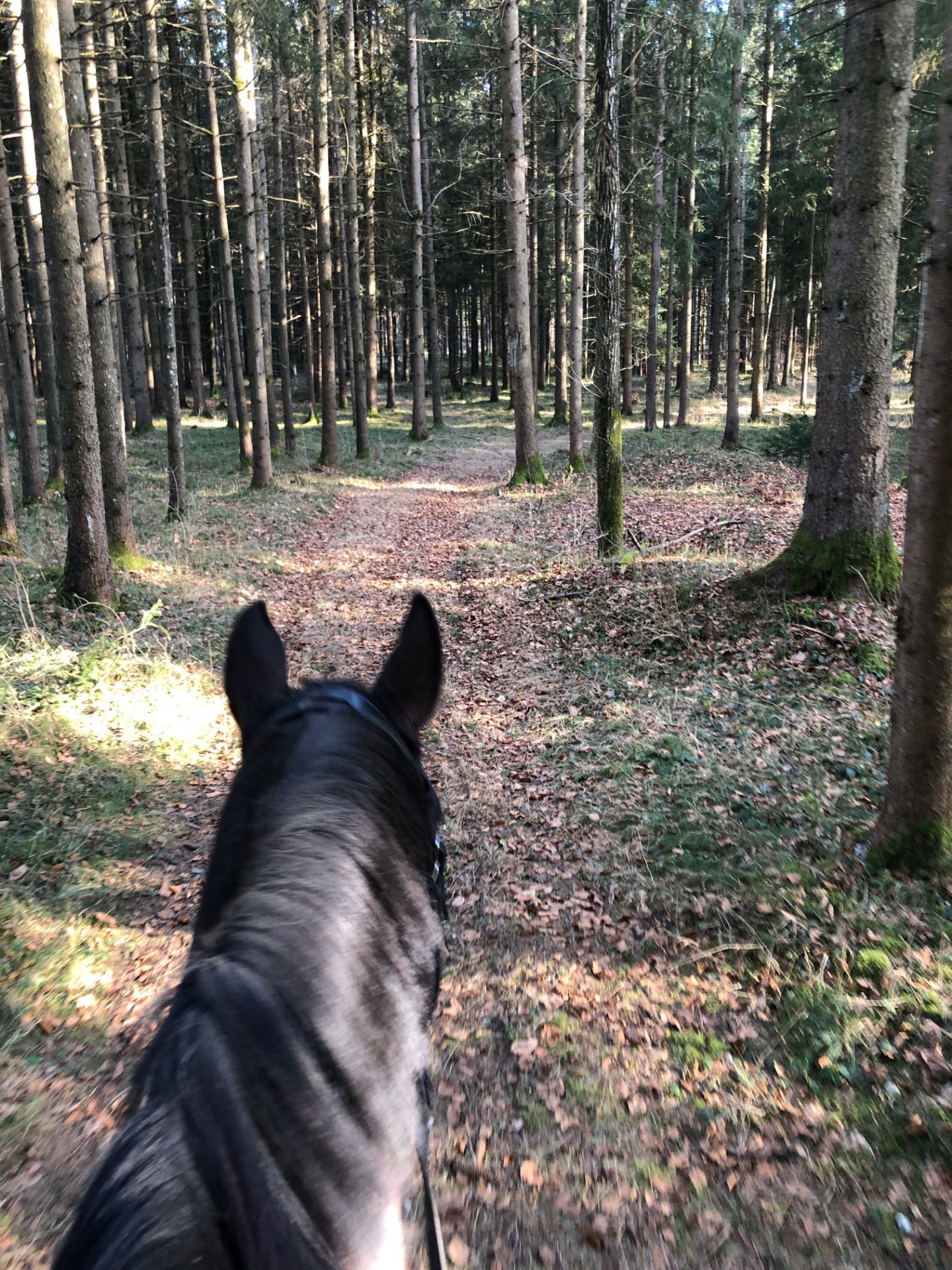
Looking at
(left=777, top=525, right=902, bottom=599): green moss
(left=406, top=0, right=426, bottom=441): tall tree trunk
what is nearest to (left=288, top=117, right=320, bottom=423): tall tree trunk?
(left=406, top=0, right=426, bottom=441): tall tree trunk

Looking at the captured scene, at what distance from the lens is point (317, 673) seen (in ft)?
25.9

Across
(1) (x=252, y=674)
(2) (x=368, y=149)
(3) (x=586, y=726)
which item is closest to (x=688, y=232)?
(2) (x=368, y=149)

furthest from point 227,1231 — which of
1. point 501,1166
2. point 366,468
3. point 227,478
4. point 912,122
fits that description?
point 912,122

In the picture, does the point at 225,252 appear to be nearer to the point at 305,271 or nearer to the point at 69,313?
the point at 305,271

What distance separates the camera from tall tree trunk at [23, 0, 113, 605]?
772 cm

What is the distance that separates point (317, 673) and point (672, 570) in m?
4.62

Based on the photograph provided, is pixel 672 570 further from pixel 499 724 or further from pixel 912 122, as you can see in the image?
pixel 912 122

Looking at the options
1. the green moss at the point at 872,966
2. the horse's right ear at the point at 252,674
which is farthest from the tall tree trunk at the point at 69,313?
the green moss at the point at 872,966

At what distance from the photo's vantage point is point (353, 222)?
21.0 metres

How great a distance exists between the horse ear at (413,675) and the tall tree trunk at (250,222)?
15.0m

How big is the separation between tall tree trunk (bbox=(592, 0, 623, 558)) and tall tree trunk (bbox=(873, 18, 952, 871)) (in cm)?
637

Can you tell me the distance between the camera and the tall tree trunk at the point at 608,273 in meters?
8.96

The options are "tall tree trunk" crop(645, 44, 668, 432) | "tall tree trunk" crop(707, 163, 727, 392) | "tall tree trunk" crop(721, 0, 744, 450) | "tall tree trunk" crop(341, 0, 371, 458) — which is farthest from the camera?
"tall tree trunk" crop(707, 163, 727, 392)

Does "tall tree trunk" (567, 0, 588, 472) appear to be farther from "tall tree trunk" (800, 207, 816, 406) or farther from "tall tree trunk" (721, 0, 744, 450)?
"tall tree trunk" (800, 207, 816, 406)
